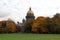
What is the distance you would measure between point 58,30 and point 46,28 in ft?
19.3

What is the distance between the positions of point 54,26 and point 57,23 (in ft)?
6.56

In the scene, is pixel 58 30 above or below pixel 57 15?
below

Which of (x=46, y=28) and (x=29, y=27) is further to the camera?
(x=29, y=27)

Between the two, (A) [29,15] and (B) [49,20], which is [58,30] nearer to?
(B) [49,20]

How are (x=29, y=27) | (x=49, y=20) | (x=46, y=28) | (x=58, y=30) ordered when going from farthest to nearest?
(x=29, y=27) < (x=49, y=20) < (x=46, y=28) < (x=58, y=30)

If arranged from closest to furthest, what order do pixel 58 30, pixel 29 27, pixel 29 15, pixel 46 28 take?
pixel 58 30
pixel 46 28
pixel 29 27
pixel 29 15

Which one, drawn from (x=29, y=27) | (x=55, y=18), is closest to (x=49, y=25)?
(x=55, y=18)

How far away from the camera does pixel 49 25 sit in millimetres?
76750

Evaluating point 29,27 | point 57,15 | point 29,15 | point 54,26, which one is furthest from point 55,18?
point 29,15

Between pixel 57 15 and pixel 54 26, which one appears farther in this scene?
pixel 57 15

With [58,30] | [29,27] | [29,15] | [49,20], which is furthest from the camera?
[29,15]

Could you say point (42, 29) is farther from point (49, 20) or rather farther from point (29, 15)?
point (29, 15)

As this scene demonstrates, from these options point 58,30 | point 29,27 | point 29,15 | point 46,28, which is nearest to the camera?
point 58,30

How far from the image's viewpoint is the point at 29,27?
10488cm
